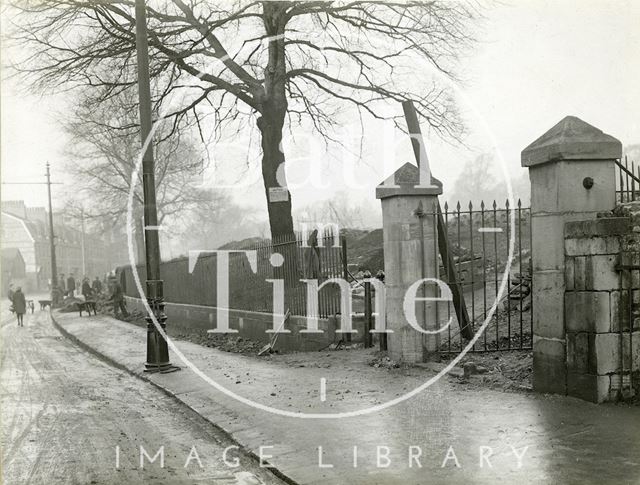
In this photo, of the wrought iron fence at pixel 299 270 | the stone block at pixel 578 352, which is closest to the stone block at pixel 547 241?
the stone block at pixel 578 352

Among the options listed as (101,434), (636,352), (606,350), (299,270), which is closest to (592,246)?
(606,350)

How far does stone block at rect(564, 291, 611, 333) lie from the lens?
6098 millimetres

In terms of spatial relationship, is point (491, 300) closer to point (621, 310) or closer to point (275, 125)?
point (275, 125)

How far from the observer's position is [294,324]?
12055mm

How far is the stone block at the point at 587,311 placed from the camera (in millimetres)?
6098

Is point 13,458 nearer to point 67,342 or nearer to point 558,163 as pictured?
point 558,163

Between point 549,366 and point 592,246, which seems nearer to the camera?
point 592,246

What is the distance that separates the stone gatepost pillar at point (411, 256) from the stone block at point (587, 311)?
2.45 m

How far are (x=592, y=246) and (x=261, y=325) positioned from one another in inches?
329

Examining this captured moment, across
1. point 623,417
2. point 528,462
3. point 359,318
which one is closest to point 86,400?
point 359,318

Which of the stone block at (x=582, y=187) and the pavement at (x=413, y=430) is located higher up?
the stone block at (x=582, y=187)

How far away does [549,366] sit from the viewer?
6.56 m

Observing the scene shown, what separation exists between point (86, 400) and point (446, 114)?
10.7 metres

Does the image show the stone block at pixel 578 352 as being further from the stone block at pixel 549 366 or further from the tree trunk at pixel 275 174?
the tree trunk at pixel 275 174
